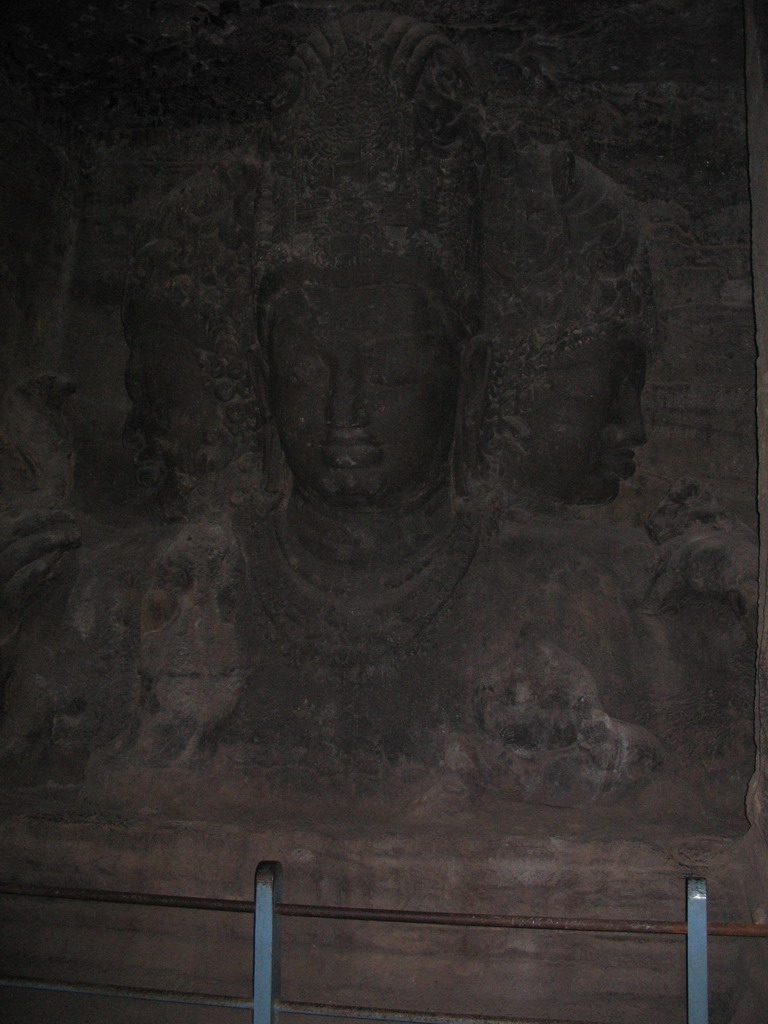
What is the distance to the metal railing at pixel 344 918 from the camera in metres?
2.08

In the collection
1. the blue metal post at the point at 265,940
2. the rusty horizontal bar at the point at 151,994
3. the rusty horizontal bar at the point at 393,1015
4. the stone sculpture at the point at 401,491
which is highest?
the stone sculpture at the point at 401,491

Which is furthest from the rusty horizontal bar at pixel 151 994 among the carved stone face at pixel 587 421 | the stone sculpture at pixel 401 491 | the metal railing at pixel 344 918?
the carved stone face at pixel 587 421

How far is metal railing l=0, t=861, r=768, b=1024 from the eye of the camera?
2.08 meters

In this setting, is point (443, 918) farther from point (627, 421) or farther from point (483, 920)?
point (627, 421)

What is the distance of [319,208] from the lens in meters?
2.98

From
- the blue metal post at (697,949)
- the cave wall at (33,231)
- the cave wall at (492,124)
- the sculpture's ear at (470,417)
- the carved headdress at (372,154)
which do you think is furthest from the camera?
the cave wall at (33,231)

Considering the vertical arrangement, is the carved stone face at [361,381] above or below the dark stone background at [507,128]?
below

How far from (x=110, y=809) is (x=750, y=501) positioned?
7.22ft

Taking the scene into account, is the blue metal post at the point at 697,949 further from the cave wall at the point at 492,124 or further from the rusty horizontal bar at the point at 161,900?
the rusty horizontal bar at the point at 161,900

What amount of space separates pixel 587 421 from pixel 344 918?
5.81 ft

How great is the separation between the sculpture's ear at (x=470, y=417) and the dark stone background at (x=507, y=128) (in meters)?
0.53

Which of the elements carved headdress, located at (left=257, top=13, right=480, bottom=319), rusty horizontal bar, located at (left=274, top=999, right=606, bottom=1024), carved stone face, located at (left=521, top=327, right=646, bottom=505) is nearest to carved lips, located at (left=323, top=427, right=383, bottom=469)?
carved headdress, located at (left=257, top=13, right=480, bottom=319)

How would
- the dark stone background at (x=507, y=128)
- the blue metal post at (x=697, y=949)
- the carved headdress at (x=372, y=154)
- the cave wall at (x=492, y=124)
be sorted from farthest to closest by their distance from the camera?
the dark stone background at (x=507, y=128) → the carved headdress at (x=372, y=154) → the cave wall at (x=492, y=124) → the blue metal post at (x=697, y=949)

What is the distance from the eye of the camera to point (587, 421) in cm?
327
